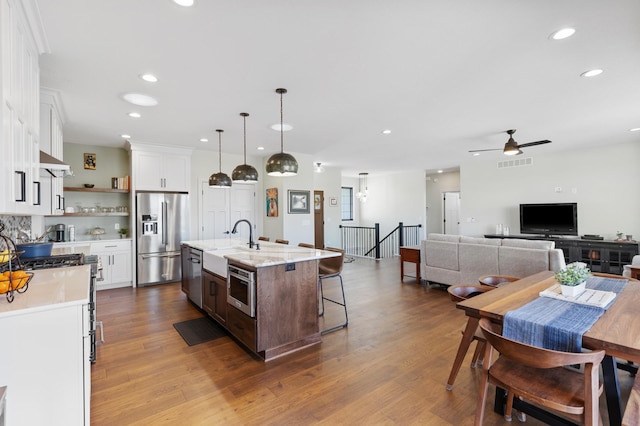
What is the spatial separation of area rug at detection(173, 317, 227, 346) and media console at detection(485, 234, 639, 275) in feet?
22.1

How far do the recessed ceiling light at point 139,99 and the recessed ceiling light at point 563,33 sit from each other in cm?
380

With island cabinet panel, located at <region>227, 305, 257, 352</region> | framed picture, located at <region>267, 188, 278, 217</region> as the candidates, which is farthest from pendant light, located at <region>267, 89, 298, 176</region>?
framed picture, located at <region>267, 188, 278, 217</region>

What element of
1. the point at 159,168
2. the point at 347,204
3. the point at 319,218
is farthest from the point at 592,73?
the point at 347,204

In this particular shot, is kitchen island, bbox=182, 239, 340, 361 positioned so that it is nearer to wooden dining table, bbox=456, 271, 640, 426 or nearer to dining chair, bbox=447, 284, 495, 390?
dining chair, bbox=447, 284, 495, 390

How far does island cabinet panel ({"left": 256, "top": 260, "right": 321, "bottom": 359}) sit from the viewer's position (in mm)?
2789

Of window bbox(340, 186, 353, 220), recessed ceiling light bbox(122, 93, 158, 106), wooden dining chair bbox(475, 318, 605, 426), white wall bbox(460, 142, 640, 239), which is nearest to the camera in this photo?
wooden dining chair bbox(475, 318, 605, 426)

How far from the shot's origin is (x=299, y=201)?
6914mm

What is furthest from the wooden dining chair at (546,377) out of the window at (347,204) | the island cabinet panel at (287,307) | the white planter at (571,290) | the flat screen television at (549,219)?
the window at (347,204)

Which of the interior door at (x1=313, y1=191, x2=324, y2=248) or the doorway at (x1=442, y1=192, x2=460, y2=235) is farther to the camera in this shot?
the doorway at (x1=442, y1=192, x2=460, y2=235)

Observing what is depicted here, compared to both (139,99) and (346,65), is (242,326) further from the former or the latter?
(139,99)

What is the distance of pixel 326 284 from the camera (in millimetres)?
5566

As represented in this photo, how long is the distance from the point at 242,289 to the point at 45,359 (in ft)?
5.06

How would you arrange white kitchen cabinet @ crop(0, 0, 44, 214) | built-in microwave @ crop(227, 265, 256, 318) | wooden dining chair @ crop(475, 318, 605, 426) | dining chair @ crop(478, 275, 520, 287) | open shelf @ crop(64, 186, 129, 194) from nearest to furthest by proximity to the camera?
1. wooden dining chair @ crop(475, 318, 605, 426)
2. white kitchen cabinet @ crop(0, 0, 44, 214)
3. built-in microwave @ crop(227, 265, 256, 318)
4. dining chair @ crop(478, 275, 520, 287)
5. open shelf @ crop(64, 186, 129, 194)

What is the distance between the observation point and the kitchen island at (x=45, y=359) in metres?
1.46
